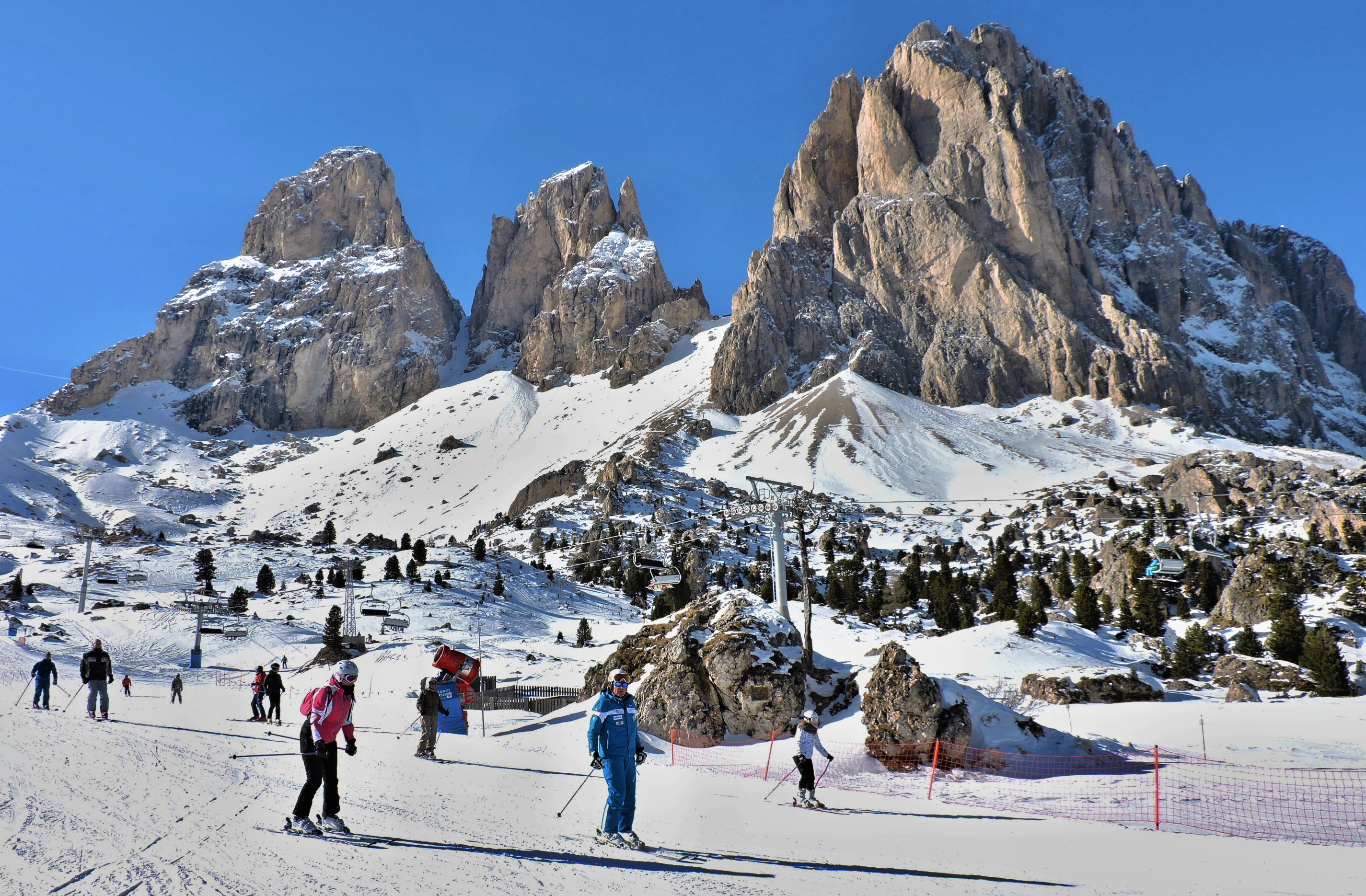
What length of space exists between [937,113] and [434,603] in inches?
5087

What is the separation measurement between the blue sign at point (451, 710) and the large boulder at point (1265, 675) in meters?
19.5

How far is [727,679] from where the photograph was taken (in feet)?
48.6

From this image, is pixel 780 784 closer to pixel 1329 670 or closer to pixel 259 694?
pixel 259 694

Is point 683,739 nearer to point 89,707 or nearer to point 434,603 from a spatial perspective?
point 89,707

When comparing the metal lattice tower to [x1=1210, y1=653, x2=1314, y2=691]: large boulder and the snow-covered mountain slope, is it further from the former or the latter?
the snow-covered mountain slope

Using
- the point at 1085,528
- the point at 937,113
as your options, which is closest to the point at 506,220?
the point at 937,113

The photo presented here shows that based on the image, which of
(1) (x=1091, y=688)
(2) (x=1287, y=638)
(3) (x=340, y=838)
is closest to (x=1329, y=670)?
(2) (x=1287, y=638)

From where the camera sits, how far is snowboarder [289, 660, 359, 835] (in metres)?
6.29

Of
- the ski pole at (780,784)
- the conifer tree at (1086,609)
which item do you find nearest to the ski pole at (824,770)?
the ski pole at (780,784)

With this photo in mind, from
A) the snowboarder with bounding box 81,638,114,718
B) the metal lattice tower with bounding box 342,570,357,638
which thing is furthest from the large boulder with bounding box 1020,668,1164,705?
the metal lattice tower with bounding box 342,570,357,638

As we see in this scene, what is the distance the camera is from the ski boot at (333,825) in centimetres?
623

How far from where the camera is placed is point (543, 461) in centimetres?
12169

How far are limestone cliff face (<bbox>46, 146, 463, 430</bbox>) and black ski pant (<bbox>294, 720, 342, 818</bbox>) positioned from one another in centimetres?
15787

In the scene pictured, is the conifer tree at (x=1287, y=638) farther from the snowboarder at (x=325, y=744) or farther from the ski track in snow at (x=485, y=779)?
the snowboarder at (x=325, y=744)
